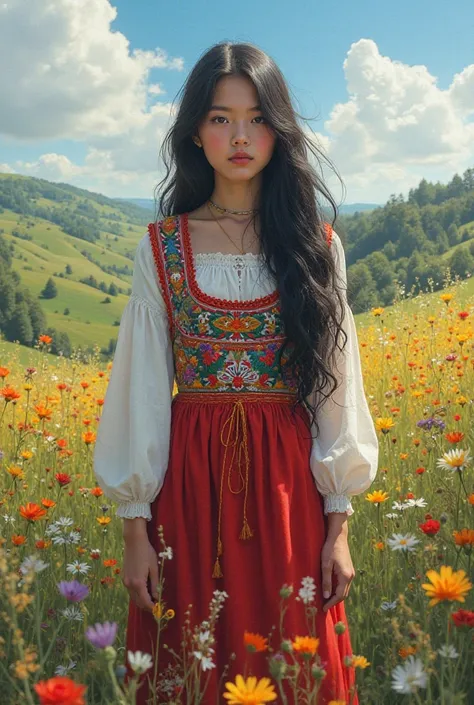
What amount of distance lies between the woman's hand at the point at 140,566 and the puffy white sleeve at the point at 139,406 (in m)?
0.05

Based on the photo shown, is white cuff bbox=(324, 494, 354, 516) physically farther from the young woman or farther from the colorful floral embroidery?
the colorful floral embroidery

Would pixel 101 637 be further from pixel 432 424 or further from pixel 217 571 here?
pixel 432 424

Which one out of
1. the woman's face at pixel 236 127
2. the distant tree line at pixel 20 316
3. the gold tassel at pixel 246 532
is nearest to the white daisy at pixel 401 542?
the gold tassel at pixel 246 532

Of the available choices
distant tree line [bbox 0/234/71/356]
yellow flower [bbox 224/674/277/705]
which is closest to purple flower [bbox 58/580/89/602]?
yellow flower [bbox 224/674/277/705]

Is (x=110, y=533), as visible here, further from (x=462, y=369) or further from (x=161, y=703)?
(x=462, y=369)

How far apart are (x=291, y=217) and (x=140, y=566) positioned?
3.31ft

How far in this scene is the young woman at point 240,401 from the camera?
6.40ft

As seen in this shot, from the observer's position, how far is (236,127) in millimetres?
2129

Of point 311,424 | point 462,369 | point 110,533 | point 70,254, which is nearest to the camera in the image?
point 311,424

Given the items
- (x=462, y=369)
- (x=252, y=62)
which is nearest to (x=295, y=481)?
(x=252, y=62)

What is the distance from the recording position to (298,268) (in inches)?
82.8

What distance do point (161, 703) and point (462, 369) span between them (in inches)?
139

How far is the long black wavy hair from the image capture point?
2070mm

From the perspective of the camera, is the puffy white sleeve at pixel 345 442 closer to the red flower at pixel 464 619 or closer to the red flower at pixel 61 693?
the red flower at pixel 464 619
